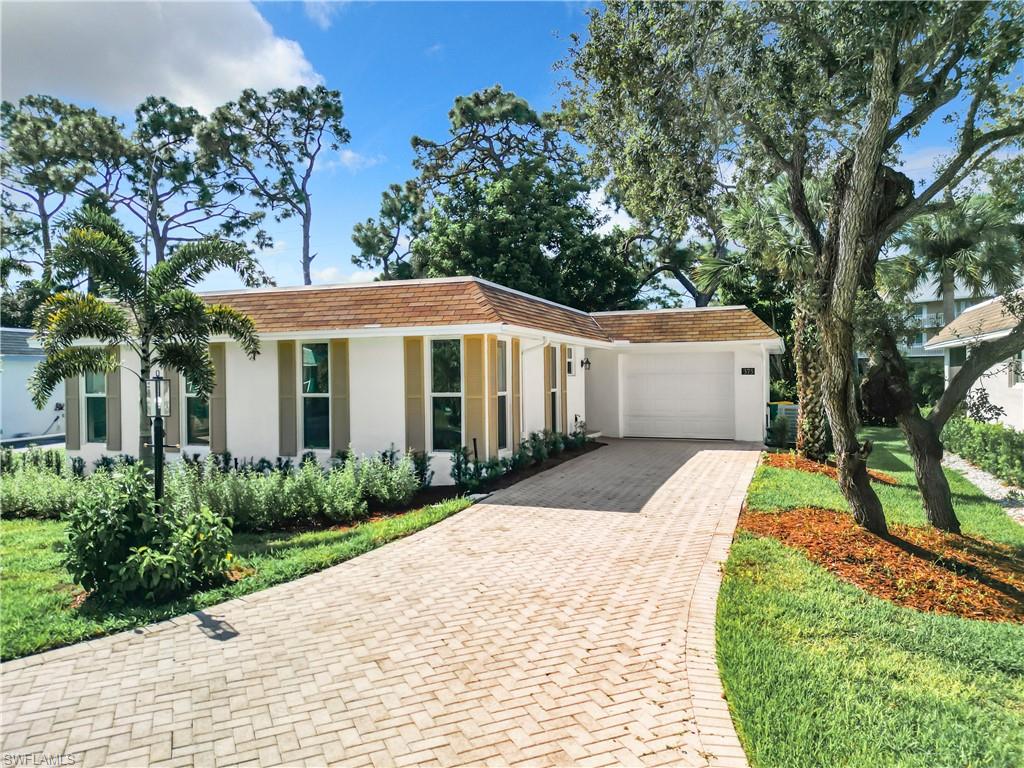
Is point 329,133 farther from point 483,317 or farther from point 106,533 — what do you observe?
point 106,533

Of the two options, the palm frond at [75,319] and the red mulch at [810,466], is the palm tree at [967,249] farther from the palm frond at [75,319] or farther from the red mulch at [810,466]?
the palm frond at [75,319]

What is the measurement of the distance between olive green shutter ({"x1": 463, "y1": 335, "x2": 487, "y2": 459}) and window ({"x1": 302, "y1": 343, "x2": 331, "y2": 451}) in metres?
3.05

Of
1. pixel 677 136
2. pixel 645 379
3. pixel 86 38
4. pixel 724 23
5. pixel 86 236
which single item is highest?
pixel 86 38

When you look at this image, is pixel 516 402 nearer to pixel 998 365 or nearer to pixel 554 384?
pixel 554 384

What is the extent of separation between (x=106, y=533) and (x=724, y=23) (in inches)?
344

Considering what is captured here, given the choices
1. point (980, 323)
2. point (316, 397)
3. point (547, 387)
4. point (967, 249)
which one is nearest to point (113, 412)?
point (316, 397)

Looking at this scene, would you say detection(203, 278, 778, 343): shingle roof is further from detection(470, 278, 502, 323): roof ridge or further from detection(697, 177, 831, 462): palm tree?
detection(697, 177, 831, 462): palm tree

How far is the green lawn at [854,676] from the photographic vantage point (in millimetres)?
3711

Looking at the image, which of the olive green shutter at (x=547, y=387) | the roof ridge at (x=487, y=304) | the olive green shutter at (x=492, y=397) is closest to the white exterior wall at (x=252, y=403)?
the roof ridge at (x=487, y=304)

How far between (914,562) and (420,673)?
6.19 metres

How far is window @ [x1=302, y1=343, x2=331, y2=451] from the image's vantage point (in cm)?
1305

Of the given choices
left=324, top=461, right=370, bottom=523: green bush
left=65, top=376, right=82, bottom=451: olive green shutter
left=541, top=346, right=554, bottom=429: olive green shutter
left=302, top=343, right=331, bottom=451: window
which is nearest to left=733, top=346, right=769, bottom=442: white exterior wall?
left=541, top=346, right=554, bottom=429: olive green shutter

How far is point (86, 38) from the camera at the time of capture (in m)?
9.52

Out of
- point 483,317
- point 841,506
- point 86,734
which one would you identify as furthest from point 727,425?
point 86,734
